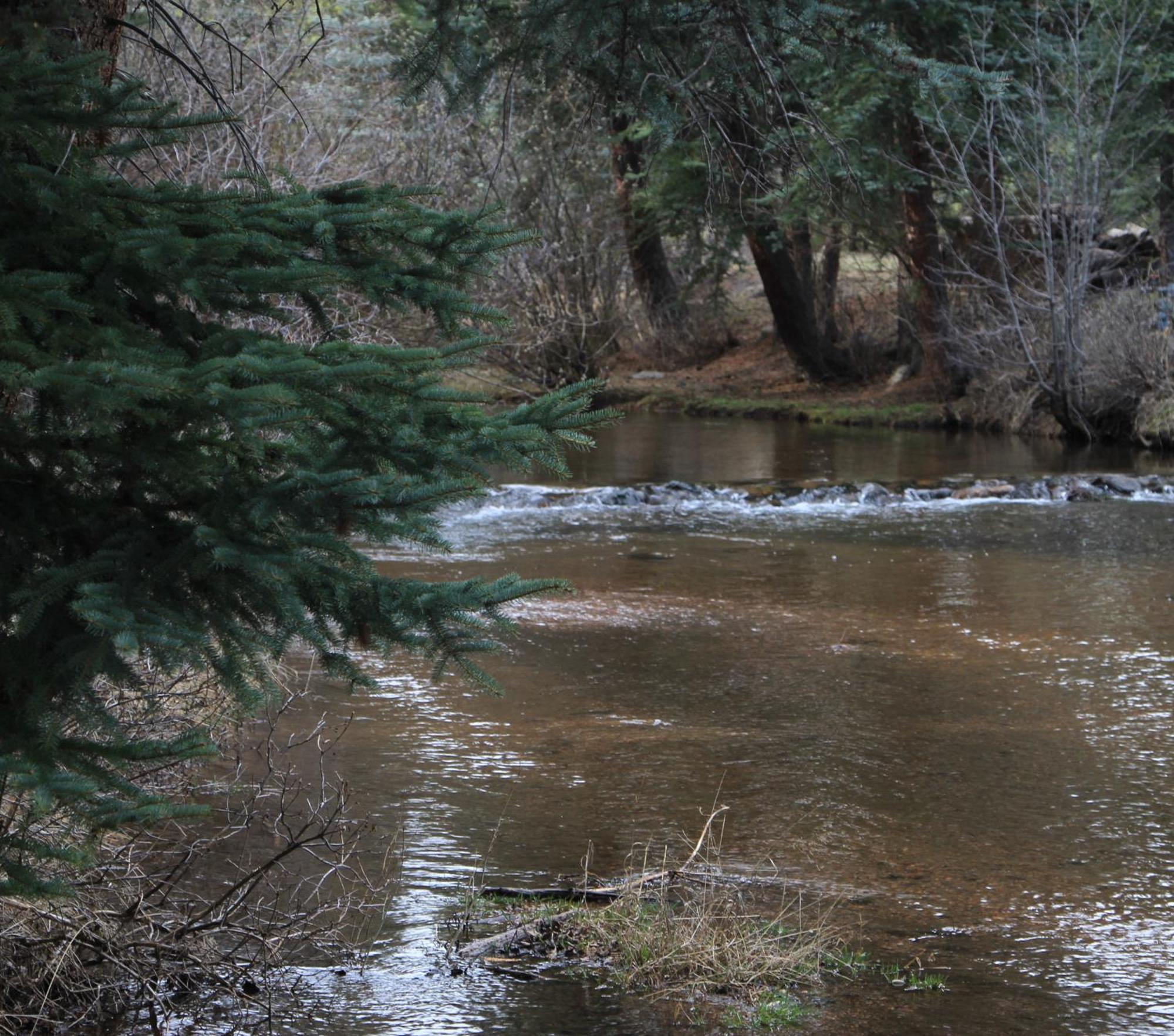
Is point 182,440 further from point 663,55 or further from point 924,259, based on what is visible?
point 924,259

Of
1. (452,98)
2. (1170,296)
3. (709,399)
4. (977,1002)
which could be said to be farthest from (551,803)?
(709,399)

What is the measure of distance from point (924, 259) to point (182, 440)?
22984 millimetres

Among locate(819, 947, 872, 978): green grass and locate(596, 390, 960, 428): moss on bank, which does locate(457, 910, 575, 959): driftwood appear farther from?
locate(596, 390, 960, 428): moss on bank

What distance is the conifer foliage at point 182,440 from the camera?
11.3 ft

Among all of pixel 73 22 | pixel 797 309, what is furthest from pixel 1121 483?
pixel 73 22

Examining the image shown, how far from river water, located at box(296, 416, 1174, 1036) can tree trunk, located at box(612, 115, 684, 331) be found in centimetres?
1369

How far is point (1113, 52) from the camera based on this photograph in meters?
21.2

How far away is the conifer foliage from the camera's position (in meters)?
3.44

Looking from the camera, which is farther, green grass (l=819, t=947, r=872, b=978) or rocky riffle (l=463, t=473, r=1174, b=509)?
rocky riffle (l=463, t=473, r=1174, b=509)

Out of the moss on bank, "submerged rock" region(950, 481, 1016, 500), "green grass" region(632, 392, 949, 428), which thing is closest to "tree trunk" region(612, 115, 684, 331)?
the moss on bank

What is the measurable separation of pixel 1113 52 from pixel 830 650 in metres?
14.1

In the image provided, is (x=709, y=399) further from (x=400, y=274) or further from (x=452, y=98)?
(x=400, y=274)

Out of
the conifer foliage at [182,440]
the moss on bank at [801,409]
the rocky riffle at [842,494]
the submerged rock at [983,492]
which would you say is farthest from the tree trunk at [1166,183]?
the conifer foliage at [182,440]

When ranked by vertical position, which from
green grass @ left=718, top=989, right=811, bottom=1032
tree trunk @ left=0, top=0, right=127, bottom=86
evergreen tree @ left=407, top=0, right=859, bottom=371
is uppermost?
evergreen tree @ left=407, top=0, right=859, bottom=371
